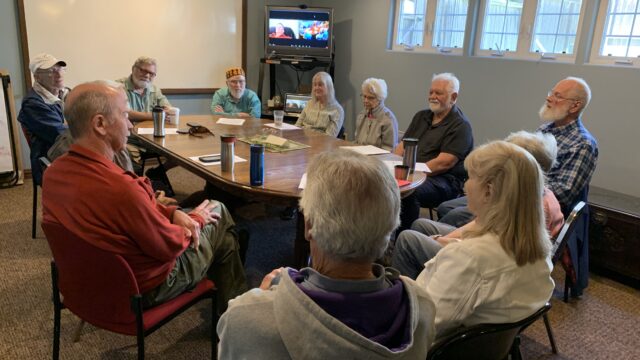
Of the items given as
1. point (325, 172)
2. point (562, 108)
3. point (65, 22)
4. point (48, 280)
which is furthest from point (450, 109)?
point (65, 22)

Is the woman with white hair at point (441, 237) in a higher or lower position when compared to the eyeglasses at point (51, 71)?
lower

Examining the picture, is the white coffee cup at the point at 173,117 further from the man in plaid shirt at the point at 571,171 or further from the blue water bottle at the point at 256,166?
the man in plaid shirt at the point at 571,171

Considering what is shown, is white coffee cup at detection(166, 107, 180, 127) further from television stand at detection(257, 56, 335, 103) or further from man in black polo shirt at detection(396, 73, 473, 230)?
television stand at detection(257, 56, 335, 103)

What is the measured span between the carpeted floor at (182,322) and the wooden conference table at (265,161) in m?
0.66

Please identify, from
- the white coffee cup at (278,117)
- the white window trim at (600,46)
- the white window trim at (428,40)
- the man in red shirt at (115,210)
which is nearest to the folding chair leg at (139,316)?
the man in red shirt at (115,210)

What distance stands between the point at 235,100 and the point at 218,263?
2.61 m

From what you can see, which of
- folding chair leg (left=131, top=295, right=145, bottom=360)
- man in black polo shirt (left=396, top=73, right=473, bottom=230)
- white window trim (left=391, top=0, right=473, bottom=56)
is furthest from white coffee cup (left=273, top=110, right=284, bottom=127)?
folding chair leg (left=131, top=295, right=145, bottom=360)

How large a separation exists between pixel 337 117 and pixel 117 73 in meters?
2.31

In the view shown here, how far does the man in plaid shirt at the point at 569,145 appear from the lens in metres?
2.52

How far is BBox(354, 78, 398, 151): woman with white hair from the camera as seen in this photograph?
355 cm

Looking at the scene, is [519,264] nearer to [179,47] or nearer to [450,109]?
[450,109]

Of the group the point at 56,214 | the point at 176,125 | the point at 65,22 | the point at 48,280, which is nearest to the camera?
the point at 56,214

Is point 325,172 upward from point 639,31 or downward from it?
downward

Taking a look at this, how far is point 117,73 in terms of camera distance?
459 centimetres
